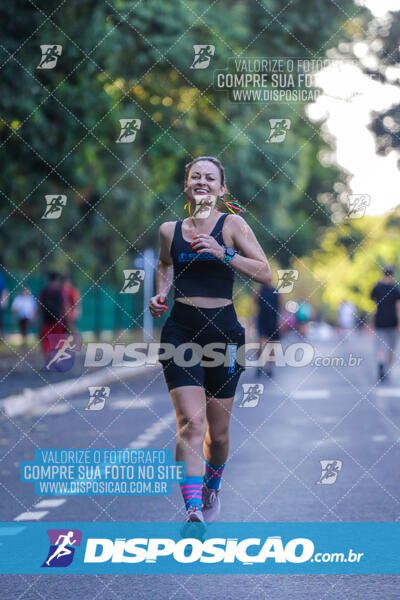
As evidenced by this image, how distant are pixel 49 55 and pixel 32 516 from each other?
10.4 m

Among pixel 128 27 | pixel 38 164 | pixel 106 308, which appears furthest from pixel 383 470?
pixel 106 308

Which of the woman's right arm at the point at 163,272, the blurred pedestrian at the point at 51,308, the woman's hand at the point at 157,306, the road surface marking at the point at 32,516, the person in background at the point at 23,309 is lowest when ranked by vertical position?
the person in background at the point at 23,309

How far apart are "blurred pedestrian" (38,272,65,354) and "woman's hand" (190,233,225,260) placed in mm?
16045

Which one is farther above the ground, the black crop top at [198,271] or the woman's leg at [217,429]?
the black crop top at [198,271]

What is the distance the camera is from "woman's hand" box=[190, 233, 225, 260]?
6.04 m

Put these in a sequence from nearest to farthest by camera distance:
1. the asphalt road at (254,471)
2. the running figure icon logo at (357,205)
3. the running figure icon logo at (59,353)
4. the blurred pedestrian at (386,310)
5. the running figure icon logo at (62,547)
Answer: the asphalt road at (254,471)
the running figure icon logo at (62,547)
the running figure icon logo at (357,205)
the blurred pedestrian at (386,310)
the running figure icon logo at (59,353)

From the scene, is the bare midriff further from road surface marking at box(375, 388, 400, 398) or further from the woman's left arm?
road surface marking at box(375, 388, 400, 398)

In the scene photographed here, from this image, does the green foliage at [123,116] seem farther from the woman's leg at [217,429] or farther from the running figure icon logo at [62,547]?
the running figure icon logo at [62,547]

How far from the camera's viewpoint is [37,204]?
23.4 m

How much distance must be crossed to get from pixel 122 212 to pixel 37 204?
262 inches

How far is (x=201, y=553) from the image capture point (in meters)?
6.25

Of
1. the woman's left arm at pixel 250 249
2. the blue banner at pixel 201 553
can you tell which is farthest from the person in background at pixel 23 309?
the woman's left arm at pixel 250 249

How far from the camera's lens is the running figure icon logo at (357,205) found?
28.8ft

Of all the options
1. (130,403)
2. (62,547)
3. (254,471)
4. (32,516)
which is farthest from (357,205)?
(130,403)
